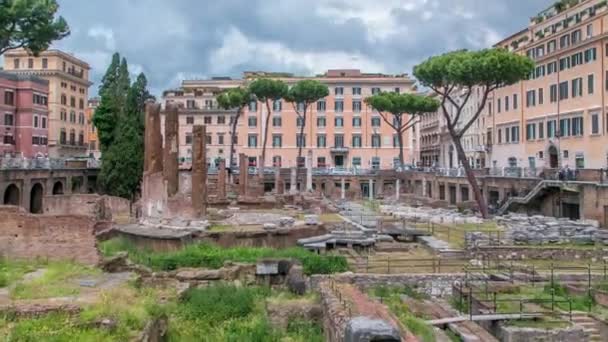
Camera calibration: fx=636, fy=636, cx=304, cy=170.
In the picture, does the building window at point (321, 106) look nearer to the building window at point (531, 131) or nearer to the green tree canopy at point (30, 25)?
the building window at point (531, 131)

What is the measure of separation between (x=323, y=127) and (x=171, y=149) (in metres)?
58.9

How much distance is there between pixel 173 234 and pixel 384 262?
9.17m

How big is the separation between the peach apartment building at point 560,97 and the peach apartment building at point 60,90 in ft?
177

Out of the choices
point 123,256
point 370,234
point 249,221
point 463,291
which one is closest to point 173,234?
point 123,256

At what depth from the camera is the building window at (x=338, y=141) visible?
9012cm

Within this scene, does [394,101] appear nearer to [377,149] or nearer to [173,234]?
[377,149]

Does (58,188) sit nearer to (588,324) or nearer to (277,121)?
(277,121)

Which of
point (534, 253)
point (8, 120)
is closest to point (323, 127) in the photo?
point (8, 120)

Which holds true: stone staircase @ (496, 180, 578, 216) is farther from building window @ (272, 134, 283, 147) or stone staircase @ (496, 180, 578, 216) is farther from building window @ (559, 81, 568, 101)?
building window @ (272, 134, 283, 147)

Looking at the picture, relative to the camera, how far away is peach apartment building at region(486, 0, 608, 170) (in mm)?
46188

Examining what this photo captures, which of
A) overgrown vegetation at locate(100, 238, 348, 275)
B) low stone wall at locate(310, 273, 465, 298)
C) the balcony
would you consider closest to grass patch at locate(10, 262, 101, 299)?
overgrown vegetation at locate(100, 238, 348, 275)

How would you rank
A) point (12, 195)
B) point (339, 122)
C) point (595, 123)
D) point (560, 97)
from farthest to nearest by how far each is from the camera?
point (339, 122) → point (560, 97) → point (12, 195) → point (595, 123)

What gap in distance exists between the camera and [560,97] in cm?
5122

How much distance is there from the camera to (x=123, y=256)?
22938 millimetres
